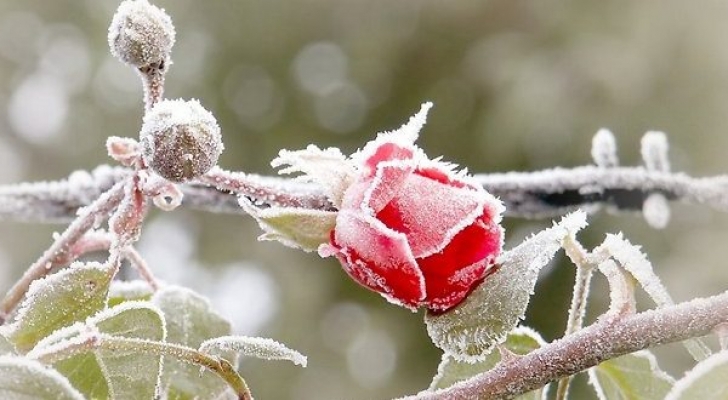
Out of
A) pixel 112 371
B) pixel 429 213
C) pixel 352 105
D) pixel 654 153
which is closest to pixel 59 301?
pixel 112 371

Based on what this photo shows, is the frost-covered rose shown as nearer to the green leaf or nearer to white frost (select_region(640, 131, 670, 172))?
the green leaf

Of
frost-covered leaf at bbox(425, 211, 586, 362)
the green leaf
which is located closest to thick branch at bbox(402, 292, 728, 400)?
frost-covered leaf at bbox(425, 211, 586, 362)

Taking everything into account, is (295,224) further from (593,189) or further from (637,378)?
(593,189)

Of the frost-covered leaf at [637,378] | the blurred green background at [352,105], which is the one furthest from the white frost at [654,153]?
the blurred green background at [352,105]

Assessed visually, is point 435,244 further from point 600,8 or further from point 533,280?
point 600,8

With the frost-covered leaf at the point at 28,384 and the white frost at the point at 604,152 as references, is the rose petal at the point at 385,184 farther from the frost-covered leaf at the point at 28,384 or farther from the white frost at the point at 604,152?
the white frost at the point at 604,152
